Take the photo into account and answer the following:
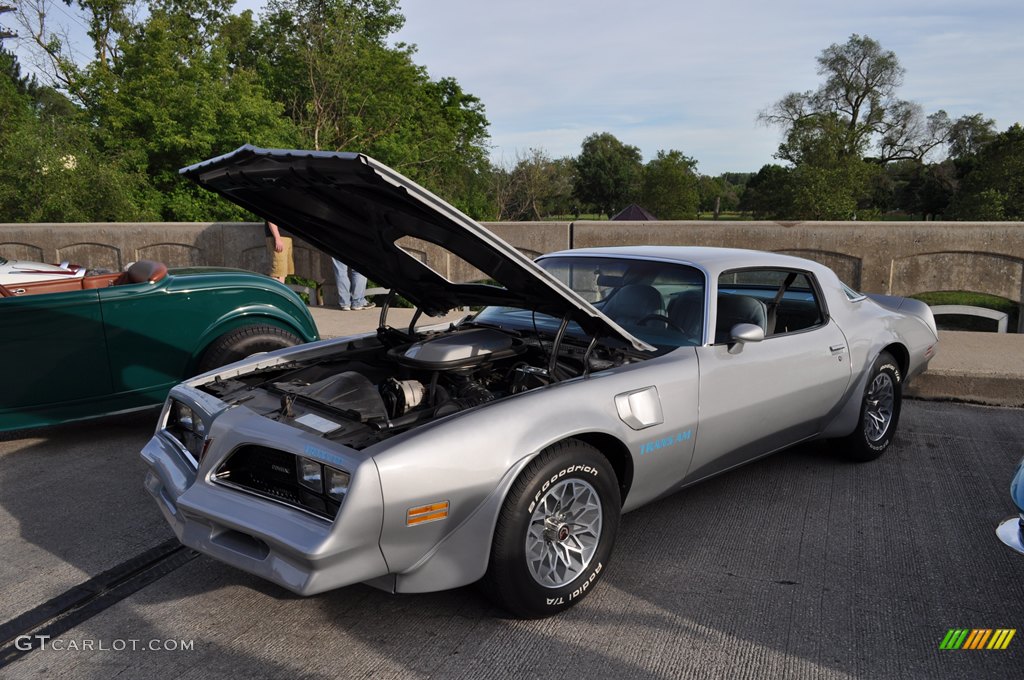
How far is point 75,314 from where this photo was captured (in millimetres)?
4785

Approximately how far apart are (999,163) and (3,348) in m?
31.4

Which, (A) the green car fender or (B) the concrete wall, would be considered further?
(B) the concrete wall

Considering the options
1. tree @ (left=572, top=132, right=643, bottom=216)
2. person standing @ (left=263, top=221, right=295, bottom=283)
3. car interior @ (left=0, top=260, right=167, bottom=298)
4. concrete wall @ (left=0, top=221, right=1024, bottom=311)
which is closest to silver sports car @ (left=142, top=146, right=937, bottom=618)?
car interior @ (left=0, top=260, right=167, bottom=298)

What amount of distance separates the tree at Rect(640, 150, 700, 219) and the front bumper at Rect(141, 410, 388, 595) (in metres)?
36.0

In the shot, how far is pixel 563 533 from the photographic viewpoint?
117 inches

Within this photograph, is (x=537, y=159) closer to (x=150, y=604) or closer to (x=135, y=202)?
(x=135, y=202)

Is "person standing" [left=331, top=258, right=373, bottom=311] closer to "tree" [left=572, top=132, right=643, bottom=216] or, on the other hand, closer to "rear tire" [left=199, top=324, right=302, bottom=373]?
"rear tire" [left=199, top=324, right=302, bottom=373]

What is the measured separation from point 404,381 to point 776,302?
2.39 metres

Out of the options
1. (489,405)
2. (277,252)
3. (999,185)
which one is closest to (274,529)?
(489,405)

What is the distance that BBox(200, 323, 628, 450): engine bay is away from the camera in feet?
9.89

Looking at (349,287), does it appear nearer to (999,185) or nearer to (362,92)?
(362,92)

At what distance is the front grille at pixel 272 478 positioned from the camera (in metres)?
2.66

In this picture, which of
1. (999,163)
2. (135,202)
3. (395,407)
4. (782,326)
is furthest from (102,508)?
(999,163)

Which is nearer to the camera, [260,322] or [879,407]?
[879,407]
